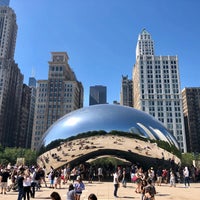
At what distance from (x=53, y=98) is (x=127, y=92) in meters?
73.9

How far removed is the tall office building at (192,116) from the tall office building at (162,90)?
31.1 metres

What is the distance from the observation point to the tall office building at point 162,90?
107m

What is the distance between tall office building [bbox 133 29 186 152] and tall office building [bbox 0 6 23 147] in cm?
6315

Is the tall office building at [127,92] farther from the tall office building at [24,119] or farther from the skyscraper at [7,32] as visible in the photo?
the skyscraper at [7,32]

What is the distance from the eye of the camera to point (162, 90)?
365ft

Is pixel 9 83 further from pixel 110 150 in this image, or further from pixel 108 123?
pixel 110 150

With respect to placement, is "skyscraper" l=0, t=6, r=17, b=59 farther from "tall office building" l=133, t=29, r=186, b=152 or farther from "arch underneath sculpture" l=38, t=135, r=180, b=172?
"arch underneath sculpture" l=38, t=135, r=180, b=172

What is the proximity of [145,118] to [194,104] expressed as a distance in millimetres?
130157

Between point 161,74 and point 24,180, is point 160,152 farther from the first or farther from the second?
point 161,74

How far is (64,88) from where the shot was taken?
124 meters

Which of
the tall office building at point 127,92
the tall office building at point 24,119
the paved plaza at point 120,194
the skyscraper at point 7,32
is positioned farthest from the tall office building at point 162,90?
the paved plaza at point 120,194

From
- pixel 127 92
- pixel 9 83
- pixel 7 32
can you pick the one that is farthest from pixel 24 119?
pixel 127 92

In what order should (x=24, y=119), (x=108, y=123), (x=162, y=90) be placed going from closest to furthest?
(x=108, y=123)
(x=162, y=90)
(x=24, y=119)

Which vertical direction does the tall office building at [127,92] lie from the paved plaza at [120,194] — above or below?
above
